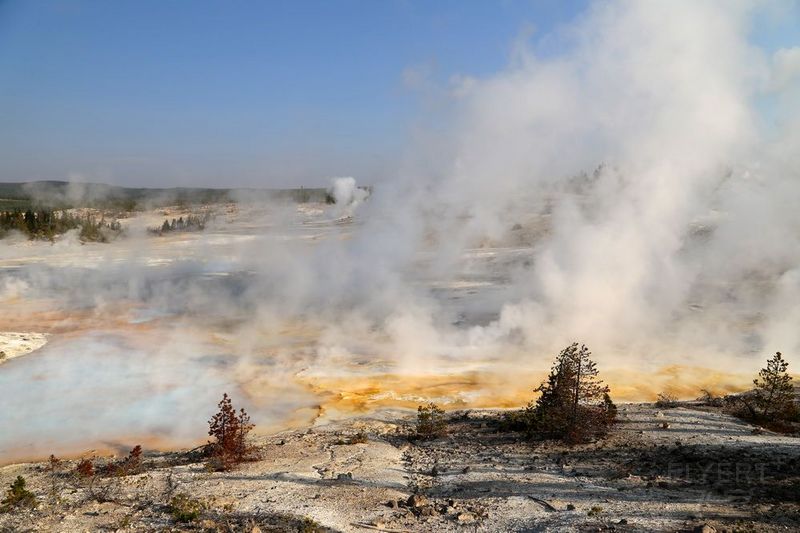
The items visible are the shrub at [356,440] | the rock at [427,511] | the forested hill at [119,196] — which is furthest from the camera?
the forested hill at [119,196]

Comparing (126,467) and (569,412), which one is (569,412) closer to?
(569,412)

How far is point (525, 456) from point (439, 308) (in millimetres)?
14573

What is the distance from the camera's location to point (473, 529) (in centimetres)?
787

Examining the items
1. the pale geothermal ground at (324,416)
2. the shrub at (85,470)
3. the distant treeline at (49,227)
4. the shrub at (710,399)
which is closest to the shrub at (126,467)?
the shrub at (85,470)

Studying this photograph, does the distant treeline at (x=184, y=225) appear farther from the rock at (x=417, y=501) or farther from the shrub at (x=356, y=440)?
the rock at (x=417, y=501)

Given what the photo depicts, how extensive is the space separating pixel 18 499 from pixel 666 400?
14.9 metres

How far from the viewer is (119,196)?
89.8 m

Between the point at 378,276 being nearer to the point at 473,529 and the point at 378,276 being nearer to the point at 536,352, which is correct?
the point at 536,352

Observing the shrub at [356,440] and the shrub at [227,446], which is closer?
the shrub at [227,446]

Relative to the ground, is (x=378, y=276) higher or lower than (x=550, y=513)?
higher

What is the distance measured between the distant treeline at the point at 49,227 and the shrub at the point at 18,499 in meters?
48.7

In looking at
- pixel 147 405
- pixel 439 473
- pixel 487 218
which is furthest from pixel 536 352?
pixel 487 218

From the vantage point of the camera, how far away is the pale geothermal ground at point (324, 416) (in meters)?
8.44

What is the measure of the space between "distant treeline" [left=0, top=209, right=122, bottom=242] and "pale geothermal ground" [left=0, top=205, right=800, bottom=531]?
65.8 ft
